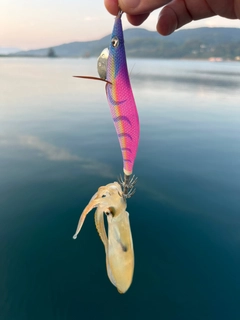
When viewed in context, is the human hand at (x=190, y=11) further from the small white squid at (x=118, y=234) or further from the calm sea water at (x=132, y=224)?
the small white squid at (x=118, y=234)

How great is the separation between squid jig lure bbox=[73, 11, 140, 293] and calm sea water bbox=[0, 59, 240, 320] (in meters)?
0.24

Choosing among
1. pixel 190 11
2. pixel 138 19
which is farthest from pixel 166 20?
pixel 138 19

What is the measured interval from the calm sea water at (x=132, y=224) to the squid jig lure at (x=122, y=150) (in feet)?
0.79

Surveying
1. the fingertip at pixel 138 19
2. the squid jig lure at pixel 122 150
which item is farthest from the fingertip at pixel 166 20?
the squid jig lure at pixel 122 150

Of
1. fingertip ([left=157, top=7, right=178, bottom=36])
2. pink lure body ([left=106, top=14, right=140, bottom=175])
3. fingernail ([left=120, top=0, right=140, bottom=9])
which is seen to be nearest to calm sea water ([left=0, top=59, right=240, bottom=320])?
pink lure body ([left=106, top=14, right=140, bottom=175])

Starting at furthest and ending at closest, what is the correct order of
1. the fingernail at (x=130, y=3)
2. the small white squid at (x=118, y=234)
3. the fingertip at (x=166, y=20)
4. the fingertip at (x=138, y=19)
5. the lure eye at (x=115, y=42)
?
the fingertip at (x=166, y=20)
the fingertip at (x=138, y=19)
the small white squid at (x=118, y=234)
the fingernail at (x=130, y=3)
the lure eye at (x=115, y=42)

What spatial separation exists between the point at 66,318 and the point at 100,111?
11.8m

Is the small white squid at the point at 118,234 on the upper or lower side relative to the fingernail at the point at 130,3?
lower

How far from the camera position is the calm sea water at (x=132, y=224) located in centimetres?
464

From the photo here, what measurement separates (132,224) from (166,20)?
168 inches

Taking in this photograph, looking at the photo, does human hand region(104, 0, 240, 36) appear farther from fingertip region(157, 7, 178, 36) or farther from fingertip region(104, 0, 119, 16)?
fingertip region(104, 0, 119, 16)

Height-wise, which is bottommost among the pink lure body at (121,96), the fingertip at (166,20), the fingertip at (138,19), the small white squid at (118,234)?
the small white squid at (118,234)

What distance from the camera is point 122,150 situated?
200cm

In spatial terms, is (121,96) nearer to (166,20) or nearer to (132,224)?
(166,20)
